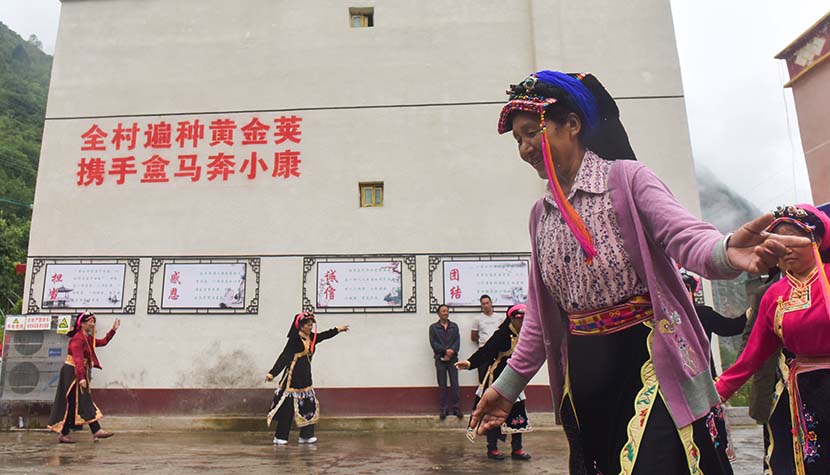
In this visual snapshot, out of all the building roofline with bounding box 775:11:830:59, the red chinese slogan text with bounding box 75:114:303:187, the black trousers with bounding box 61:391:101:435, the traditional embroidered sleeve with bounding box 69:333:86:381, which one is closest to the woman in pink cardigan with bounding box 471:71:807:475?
the black trousers with bounding box 61:391:101:435

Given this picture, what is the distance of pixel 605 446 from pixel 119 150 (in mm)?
9472

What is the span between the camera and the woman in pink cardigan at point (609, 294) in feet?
4.70

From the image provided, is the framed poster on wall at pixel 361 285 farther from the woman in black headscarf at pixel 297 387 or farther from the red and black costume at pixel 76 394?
the red and black costume at pixel 76 394

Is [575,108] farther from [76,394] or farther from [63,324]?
[63,324]

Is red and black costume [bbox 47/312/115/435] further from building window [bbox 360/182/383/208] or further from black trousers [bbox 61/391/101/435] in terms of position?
building window [bbox 360/182/383/208]

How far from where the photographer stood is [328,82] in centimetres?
935

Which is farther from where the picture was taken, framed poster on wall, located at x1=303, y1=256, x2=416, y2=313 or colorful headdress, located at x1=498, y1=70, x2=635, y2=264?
framed poster on wall, located at x1=303, y1=256, x2=416, y2=313

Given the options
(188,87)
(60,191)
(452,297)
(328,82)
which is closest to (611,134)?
(452,297)

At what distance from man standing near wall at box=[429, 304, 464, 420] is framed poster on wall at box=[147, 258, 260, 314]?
8.62 feet

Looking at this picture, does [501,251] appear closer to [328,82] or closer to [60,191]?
[328,82]

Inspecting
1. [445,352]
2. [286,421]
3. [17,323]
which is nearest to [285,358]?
[286,421]

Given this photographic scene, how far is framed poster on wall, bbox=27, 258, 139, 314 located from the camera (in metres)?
8.79

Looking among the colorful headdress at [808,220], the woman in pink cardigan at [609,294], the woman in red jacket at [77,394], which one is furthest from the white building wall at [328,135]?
the woman in pink cardigan at [609,294]

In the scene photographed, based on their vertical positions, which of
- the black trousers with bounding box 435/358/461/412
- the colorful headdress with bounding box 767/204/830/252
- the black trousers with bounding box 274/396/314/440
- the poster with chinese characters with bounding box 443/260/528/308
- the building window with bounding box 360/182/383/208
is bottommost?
the black trousers with bounding box 274/396/314/440
